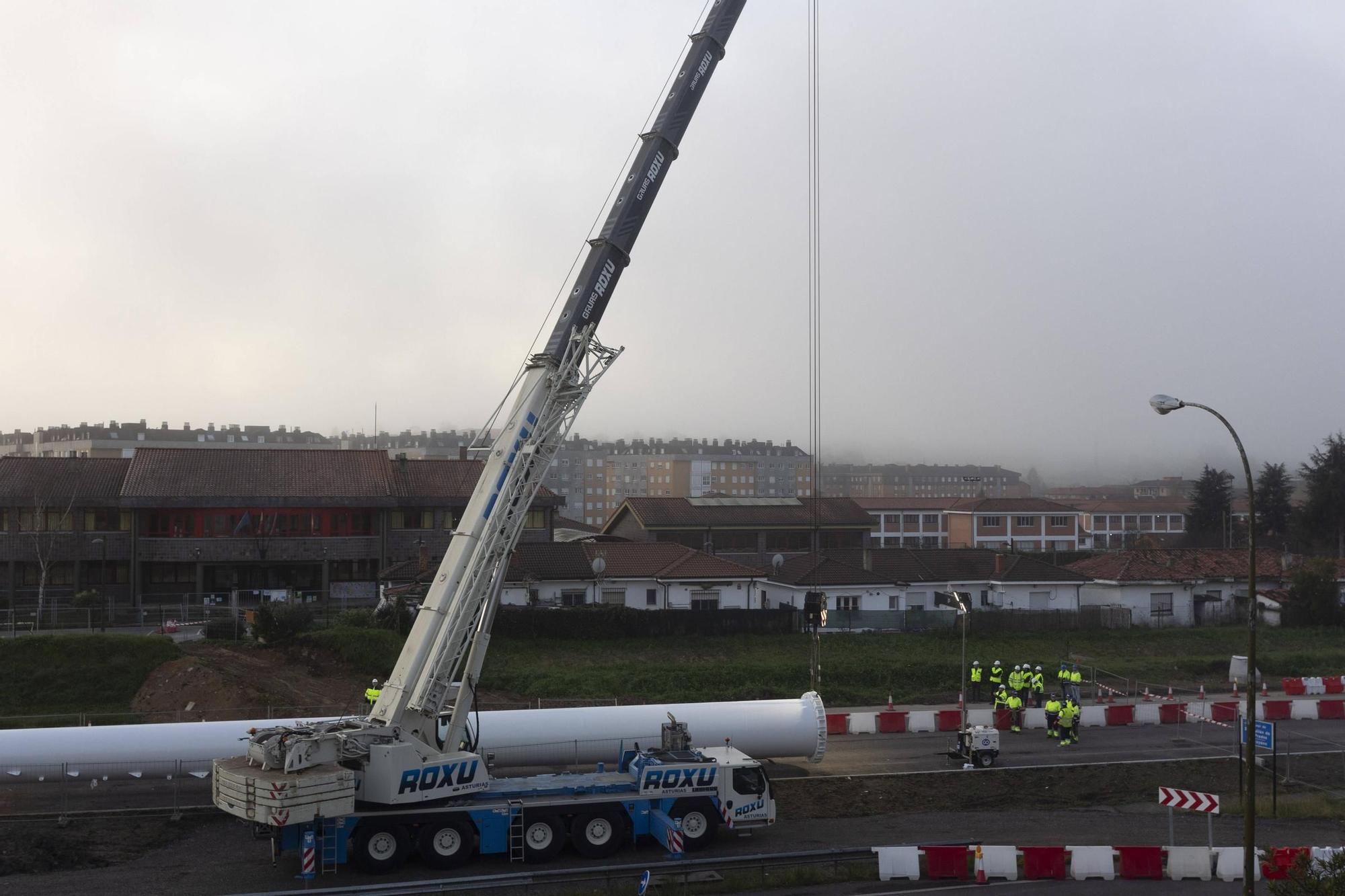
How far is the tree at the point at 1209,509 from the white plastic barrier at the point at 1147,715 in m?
59.9

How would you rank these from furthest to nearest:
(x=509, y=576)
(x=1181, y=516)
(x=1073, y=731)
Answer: (x=1181, y=516), (x=509, y=576), (x=1073, y=731)

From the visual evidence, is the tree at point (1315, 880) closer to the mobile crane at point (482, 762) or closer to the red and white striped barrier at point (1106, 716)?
the mobile crane at point (482, 762)

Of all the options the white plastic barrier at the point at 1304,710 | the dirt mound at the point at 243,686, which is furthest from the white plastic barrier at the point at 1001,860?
the white plastic barrier at the point at 1304,710

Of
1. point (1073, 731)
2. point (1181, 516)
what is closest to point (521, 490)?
point (1073, 731)

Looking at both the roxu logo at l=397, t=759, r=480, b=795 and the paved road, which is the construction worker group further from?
the roxu logo at l=397, t=759, r=480, b=795

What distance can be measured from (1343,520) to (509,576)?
57.7m

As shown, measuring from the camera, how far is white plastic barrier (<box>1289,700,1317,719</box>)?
101ft

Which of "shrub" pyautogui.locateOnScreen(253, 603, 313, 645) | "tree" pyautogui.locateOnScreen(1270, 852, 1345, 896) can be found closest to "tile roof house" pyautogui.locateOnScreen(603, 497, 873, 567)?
"shrub" pyautogui.locateOnScreen(253, 603, 313, 645)

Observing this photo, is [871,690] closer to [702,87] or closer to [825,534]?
[702,87]

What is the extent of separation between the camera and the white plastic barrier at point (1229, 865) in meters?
16.6

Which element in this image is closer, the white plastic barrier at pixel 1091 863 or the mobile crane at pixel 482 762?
the mobile crane at pixel 482 762

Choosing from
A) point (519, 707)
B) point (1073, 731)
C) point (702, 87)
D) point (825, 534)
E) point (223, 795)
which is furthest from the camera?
point (825, 534)

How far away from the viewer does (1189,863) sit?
16.6m

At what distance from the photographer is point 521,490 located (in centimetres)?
1722
